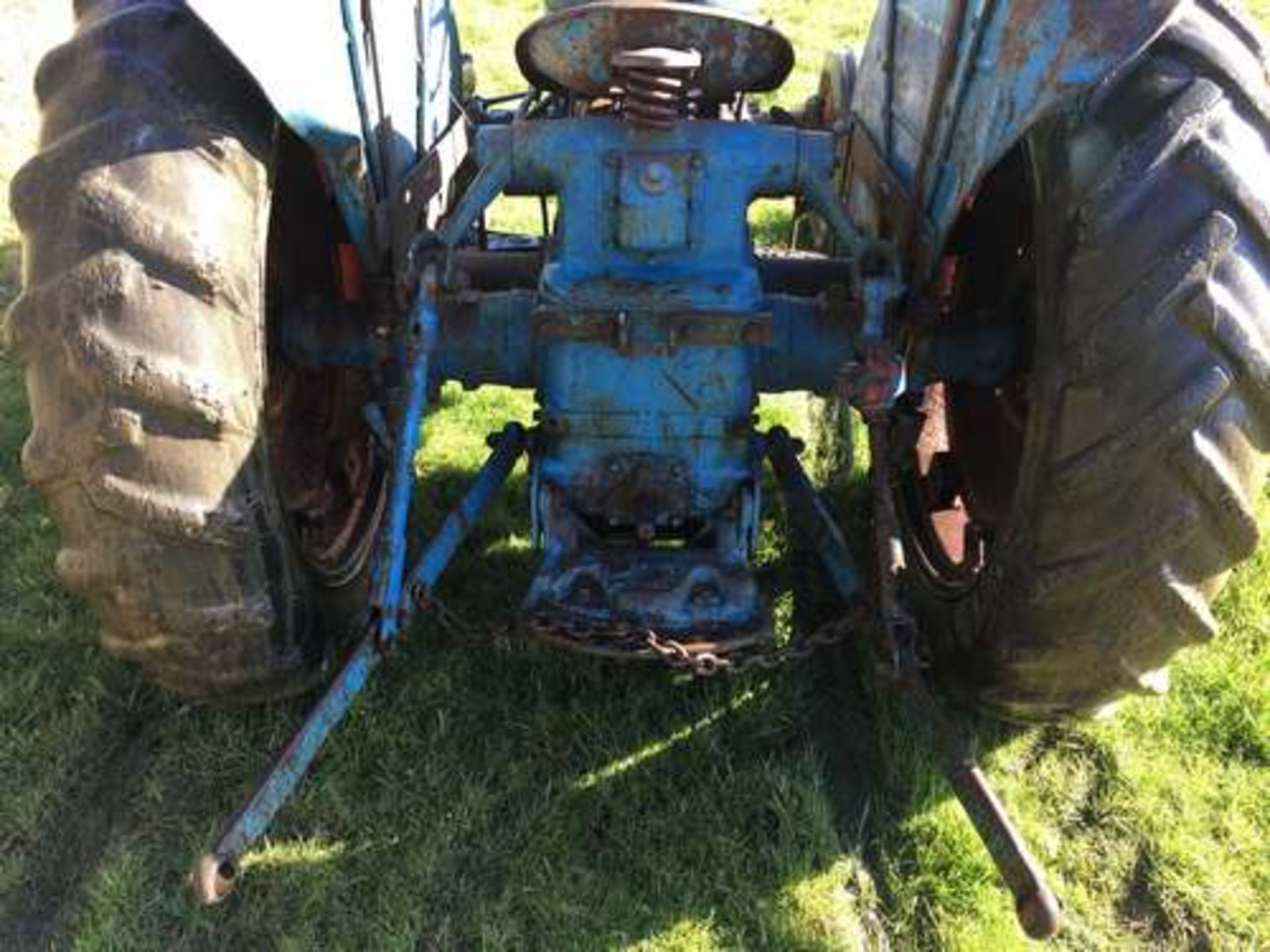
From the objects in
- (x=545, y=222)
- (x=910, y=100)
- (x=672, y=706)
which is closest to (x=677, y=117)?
(x=910, y=100)

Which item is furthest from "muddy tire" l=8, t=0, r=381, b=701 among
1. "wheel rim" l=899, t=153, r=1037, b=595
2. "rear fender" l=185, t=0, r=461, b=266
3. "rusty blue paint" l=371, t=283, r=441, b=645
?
"wheel rim" l=899, t=153, r=1037, b=595

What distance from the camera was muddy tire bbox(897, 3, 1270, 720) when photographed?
5.85 feet

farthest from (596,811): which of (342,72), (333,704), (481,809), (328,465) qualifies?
(342,72)

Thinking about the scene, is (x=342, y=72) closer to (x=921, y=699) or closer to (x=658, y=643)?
(x=658, y=643)

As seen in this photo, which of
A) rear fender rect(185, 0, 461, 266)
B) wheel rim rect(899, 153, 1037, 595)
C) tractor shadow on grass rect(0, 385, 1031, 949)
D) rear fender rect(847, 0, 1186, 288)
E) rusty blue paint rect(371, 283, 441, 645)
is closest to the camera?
rear fender rect(847, 0, 1186, 288)

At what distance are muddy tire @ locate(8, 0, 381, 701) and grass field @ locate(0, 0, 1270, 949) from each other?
0.57 metres

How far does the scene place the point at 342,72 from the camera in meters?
2.21

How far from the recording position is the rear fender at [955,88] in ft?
5.79

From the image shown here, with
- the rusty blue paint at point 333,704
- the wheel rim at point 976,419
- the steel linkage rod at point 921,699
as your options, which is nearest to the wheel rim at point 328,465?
the rusty blue paint at point 333,704

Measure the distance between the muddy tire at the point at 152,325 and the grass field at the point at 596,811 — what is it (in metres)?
0.57

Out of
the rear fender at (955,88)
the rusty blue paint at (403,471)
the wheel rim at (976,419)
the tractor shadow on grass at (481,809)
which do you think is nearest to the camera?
the rear fender at (955,88)

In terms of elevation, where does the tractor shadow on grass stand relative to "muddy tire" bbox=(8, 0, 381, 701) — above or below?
below

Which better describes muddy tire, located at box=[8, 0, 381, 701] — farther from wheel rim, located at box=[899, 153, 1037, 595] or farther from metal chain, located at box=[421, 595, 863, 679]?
wheel rim, located at box=[899, 153, 1037, 595]

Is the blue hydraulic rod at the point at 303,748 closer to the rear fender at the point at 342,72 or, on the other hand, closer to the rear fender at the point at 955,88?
the rear fender at the point at 342,72
